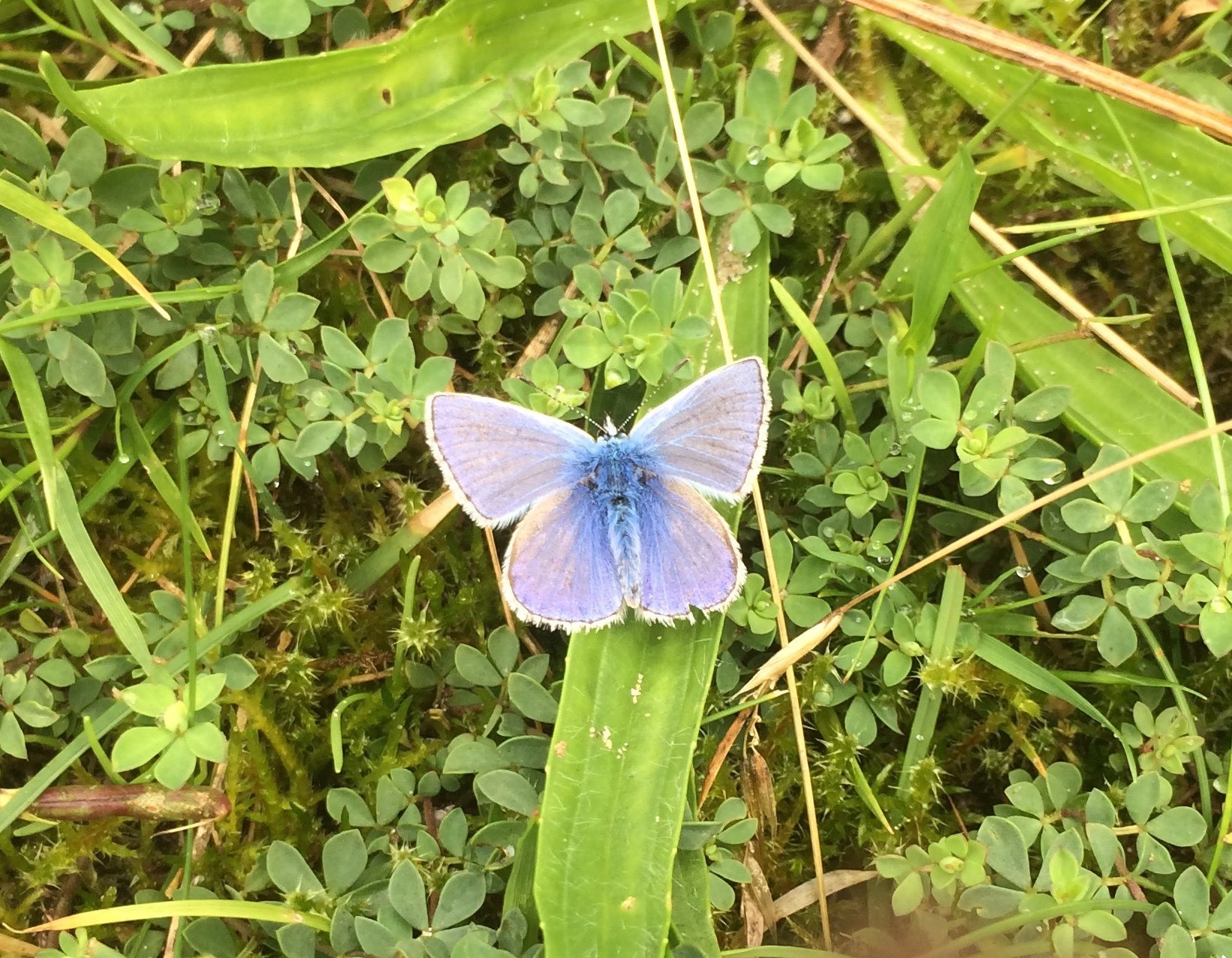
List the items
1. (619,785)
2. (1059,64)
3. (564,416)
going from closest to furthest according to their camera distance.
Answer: (619,785)
(1059,64)
(564,416)

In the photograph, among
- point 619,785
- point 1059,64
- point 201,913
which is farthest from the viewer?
point 1059,64

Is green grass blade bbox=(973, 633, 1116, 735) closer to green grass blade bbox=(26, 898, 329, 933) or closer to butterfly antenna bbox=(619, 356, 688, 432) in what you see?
butterfly antenna bbox=(619, 356, 688, 432)

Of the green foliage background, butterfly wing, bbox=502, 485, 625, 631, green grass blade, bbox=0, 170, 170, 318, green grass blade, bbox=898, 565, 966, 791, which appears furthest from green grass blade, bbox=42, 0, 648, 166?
green grass blade, bbox=898, 565, 966, 791

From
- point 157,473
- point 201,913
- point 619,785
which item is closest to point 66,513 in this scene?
point 157,473

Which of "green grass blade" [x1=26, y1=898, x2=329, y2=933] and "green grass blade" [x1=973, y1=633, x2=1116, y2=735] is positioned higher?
"green grass blade" [x1=973, y1=633, x2=1116, y2=735]

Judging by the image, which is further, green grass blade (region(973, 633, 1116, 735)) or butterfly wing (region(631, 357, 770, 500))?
green grass blade (region(973, 633, 1116, 735))

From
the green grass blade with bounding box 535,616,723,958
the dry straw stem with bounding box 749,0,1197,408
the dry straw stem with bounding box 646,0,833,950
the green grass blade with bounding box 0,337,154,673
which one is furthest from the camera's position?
→ the dry straw stem with bounding box 749,0,1197,408

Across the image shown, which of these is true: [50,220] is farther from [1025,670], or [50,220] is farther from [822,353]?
[1025,670]

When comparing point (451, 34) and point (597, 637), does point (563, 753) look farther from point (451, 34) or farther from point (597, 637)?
point (451, 34)
